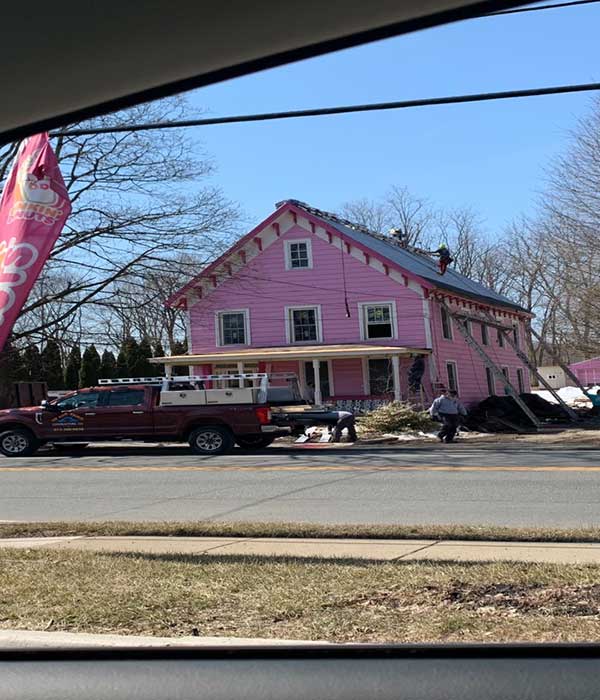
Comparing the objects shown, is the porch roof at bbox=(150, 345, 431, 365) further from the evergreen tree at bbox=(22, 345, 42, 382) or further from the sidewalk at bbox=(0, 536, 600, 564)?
the sidewalk at bbox=(0, 536, 600, 564)

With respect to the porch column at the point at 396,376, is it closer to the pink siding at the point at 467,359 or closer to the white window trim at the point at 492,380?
the pink siding at the point at 467,359

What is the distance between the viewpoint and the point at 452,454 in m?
19.5

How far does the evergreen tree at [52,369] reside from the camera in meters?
42.0

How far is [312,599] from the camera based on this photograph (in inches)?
244

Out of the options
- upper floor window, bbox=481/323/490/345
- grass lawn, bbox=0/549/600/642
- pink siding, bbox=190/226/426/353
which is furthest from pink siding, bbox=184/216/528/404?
grass lawn, bbox=0/549/600/642

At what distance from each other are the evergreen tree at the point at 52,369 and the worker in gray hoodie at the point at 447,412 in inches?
902

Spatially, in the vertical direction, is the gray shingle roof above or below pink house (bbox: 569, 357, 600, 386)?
above

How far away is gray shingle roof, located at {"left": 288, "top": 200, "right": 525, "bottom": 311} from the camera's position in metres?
31.7

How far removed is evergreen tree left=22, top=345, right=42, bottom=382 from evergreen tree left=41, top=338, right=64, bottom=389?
295mm

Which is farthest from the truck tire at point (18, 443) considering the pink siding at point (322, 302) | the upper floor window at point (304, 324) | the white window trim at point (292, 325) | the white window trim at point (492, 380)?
the white window trim at point (492, 380)

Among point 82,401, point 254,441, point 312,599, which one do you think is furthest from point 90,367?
point 312,599

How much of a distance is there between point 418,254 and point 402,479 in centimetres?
2649

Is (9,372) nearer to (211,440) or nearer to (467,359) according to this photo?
(467,359)

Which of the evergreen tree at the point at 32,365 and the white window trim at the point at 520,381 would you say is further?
the evergreen tree at the point at 32,365
